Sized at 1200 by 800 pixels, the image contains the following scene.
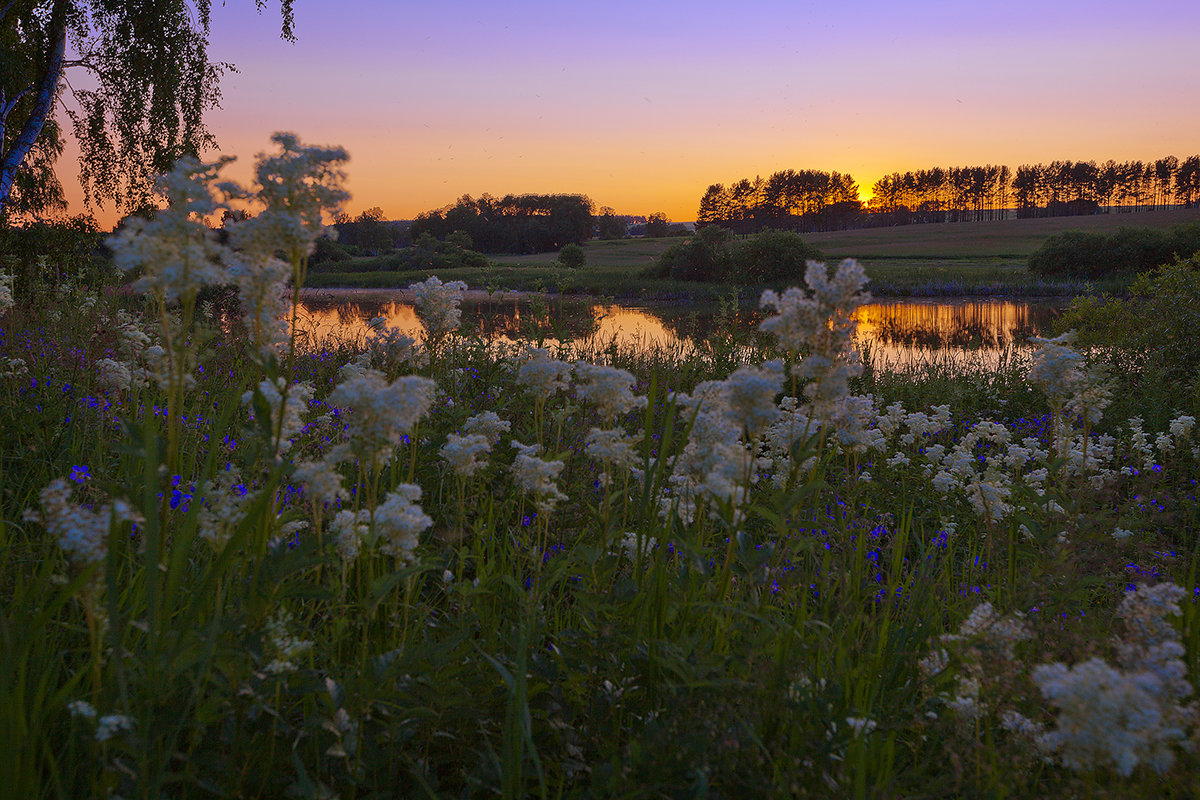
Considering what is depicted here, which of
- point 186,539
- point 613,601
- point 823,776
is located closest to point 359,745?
point 186,539

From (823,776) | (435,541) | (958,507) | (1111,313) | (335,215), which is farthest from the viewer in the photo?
(1111,313)

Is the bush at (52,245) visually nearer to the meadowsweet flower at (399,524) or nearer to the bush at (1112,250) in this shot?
the meadowsweet flower at (399,524)

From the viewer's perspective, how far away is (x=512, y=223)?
100 meters

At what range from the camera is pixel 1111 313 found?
40.2ft

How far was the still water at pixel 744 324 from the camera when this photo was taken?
14742mm

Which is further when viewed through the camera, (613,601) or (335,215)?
(613,601)

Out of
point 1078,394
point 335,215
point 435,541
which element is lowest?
point 435,541

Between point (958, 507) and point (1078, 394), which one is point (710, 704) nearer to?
point (1078, 394)

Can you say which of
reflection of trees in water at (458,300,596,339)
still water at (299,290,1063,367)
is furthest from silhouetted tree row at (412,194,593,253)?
reflection of trees in water at (458,300,596,339)

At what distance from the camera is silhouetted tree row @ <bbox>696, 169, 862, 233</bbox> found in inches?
5020

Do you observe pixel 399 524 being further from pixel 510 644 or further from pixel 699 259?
pixel 699 259

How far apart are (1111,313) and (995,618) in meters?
13.0

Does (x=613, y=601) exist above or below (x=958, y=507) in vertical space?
above

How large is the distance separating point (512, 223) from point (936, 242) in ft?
199
